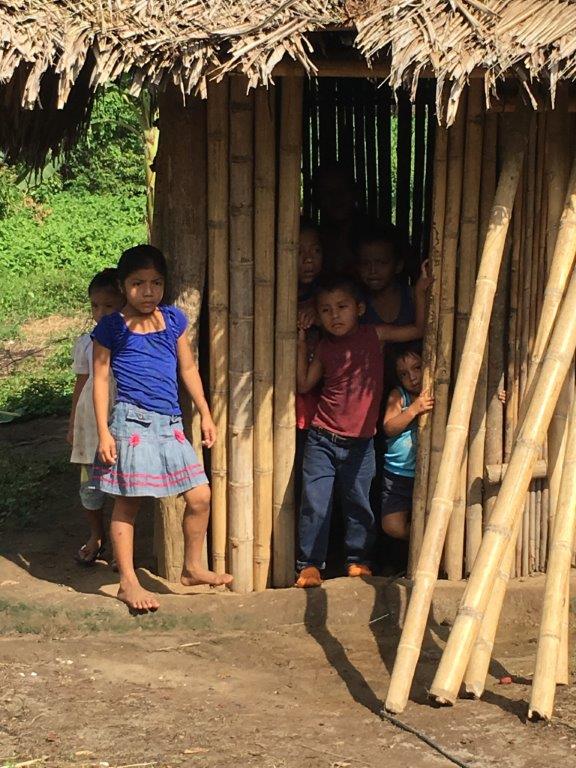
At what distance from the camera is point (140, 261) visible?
5.28 meters

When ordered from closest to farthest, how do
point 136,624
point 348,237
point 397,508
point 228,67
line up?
point 228,67 → point 136,624 → point 397,508 → point 348,237

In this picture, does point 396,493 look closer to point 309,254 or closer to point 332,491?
point 332,491

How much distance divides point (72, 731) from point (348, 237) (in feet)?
10.8

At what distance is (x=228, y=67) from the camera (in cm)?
456

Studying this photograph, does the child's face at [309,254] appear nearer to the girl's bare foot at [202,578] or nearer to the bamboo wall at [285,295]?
the bamboo wall at [285,295]

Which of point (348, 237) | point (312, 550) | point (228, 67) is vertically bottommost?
point (312, 550)

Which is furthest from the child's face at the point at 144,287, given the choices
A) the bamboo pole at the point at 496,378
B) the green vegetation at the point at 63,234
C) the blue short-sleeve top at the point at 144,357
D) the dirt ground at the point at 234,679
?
the green vegetation at the point at 63,234

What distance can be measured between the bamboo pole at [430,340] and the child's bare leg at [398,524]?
6.5 inches

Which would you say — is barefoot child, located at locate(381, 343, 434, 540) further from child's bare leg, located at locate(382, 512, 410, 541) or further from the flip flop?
the flip flop

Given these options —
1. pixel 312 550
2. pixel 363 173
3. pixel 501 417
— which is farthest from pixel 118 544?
pixel 363 173

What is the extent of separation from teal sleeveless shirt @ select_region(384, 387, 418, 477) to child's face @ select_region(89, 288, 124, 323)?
4.67 feet

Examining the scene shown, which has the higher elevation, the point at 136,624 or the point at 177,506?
the point at 177,506

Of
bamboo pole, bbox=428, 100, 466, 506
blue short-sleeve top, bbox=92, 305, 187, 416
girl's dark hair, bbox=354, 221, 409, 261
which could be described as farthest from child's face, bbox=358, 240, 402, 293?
blue short-sleeve top, bbox=92, 305, 187, 416

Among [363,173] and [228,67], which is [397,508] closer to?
[228,67]
